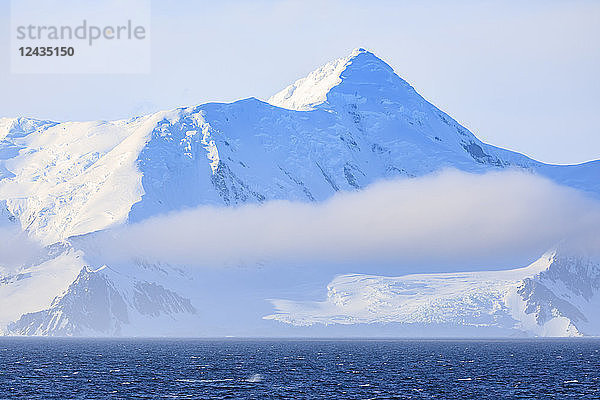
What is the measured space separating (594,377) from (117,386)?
8224 centimetres

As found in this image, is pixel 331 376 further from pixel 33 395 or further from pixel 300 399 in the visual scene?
pixel 33 395

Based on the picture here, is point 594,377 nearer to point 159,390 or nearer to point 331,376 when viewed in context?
point 331,376

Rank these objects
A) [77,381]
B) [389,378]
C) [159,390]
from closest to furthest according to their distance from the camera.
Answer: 1. [159,390]
2. [77,381]
3. [389,378]

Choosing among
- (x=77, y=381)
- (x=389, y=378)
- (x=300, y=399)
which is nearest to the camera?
(x=300, y=399)

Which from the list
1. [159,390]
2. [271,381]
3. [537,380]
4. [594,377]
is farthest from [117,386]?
[594,377]

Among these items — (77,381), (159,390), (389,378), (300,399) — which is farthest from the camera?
(389,378)

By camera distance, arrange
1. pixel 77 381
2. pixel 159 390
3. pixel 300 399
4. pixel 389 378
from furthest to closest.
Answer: pixel 389 378, pixel 77 381, pixel 159 390, pixel 300 399

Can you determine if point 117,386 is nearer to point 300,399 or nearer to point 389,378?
point 300,399

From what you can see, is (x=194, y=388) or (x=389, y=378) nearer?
(x=194, y=388)

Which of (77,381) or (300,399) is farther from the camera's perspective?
(77,381)

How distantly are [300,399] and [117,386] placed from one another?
109ft

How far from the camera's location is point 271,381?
607 ft

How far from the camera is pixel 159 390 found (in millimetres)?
165000

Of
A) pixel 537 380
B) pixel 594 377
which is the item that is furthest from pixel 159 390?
pixel 594 377
